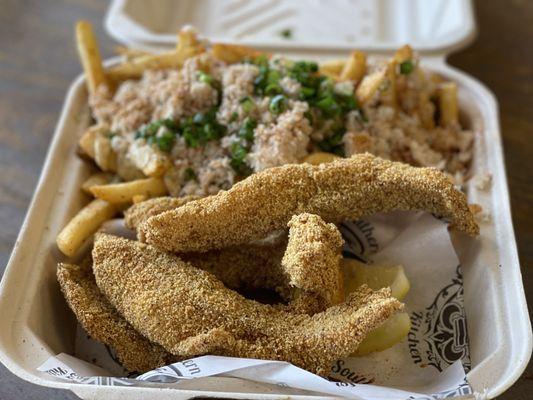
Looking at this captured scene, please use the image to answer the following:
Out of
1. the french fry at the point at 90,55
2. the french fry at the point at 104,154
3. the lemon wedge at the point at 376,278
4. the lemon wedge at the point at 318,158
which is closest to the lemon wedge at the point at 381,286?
the lemon wedge at the point at 376,278

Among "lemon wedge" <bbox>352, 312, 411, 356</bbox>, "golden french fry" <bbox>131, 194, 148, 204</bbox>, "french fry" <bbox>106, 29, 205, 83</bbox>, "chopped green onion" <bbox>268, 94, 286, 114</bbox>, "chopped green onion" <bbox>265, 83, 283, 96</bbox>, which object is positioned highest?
"french fry" <bbox>106, 29, 205, 83</bbox>

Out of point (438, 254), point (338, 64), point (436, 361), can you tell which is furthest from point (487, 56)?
point (436, 361)

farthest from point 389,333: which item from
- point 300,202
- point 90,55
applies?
point 90,55

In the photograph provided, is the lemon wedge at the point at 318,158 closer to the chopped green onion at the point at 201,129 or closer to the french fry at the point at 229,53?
the chopped green onion at the point at 201,129

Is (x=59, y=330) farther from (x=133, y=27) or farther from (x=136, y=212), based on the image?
(x=133, y=27)

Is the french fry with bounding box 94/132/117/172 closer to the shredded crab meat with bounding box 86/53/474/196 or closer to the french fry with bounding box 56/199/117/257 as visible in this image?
the shredded crab meat with bounding box 86/53/474/196

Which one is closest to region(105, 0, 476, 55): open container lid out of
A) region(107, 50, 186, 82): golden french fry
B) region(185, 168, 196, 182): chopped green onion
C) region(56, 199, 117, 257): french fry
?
region(107, 50, 186, 82): golden french fry
